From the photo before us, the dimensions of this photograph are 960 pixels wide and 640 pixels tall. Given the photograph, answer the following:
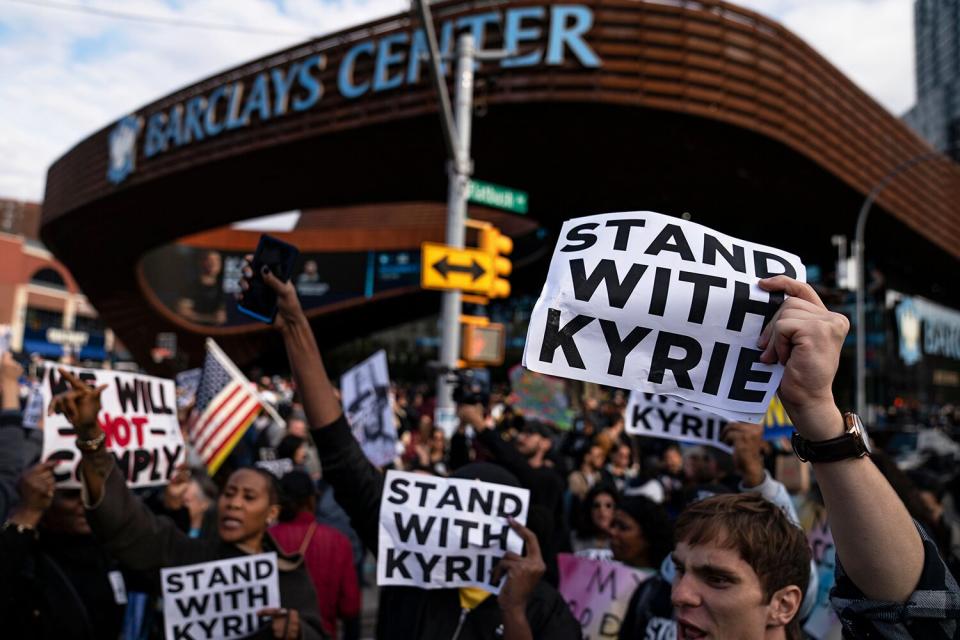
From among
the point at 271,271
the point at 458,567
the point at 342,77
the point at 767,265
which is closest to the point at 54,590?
the point at 271,271

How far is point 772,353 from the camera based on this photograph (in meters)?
1.70

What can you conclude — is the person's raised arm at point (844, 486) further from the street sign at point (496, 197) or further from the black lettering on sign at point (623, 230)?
the street sign at point (496, 197)

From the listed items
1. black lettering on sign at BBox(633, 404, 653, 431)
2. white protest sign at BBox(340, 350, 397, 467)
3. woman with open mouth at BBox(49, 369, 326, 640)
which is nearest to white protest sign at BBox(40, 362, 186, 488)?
woman with open mouth at BBox(49, 369, 326, 640)

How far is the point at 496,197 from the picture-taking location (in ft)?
33.2

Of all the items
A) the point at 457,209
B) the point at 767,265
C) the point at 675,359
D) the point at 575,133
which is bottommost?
the point at 675,359

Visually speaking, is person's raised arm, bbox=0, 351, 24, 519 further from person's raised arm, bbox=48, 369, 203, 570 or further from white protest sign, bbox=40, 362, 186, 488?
person's raised arm, bbox=48, 369, 203, 570

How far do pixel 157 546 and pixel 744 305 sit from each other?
2758 mm

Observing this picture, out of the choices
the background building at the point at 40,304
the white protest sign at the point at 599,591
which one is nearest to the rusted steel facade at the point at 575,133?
the white protest sign at the point at 599,591

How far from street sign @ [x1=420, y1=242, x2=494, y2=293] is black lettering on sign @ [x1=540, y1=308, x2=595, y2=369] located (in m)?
6.47

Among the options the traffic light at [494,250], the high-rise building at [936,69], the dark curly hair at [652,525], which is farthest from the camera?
the high-rise building at [936,69]

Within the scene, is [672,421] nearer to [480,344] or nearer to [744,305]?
[744,305]

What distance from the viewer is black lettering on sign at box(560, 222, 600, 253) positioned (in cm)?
195

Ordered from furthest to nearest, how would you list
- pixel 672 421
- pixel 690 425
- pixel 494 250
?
pixel 494 250 → pixel 672 421 → pixel 690 425

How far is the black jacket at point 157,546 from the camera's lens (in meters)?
3.13
